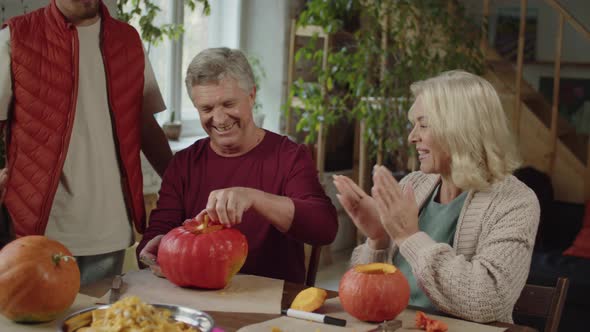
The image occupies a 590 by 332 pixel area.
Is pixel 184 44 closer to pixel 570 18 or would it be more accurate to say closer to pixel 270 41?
pixel 270 41

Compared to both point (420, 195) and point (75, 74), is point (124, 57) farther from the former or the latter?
point (420, 195)

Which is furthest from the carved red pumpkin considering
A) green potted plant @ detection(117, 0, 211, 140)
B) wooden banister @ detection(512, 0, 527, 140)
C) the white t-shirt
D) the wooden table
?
wooden banister @ detection(512, 0, 527, 140)

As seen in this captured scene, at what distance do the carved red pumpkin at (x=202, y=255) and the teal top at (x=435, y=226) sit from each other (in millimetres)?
455

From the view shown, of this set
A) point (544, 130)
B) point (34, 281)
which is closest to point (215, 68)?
point (34, 281)

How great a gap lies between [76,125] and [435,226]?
99cm

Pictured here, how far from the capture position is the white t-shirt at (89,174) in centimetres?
221

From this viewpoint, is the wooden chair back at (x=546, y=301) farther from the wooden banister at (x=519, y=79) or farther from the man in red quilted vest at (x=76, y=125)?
the wooden banister at (x=519, y=79)

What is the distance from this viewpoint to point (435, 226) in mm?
2094

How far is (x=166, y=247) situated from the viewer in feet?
5.98

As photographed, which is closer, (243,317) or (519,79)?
(243,317)

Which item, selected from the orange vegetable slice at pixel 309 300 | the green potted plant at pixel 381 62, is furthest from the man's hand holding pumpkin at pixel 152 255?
the green potted plant at pixel 381 62

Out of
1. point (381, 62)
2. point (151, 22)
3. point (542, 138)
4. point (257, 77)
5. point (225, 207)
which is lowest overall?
point (542, 138)

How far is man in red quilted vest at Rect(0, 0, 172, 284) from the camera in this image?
215 centimetres

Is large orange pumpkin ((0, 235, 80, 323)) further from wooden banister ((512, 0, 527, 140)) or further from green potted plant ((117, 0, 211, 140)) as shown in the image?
wooden banister ((512, 0, 527, 140))
